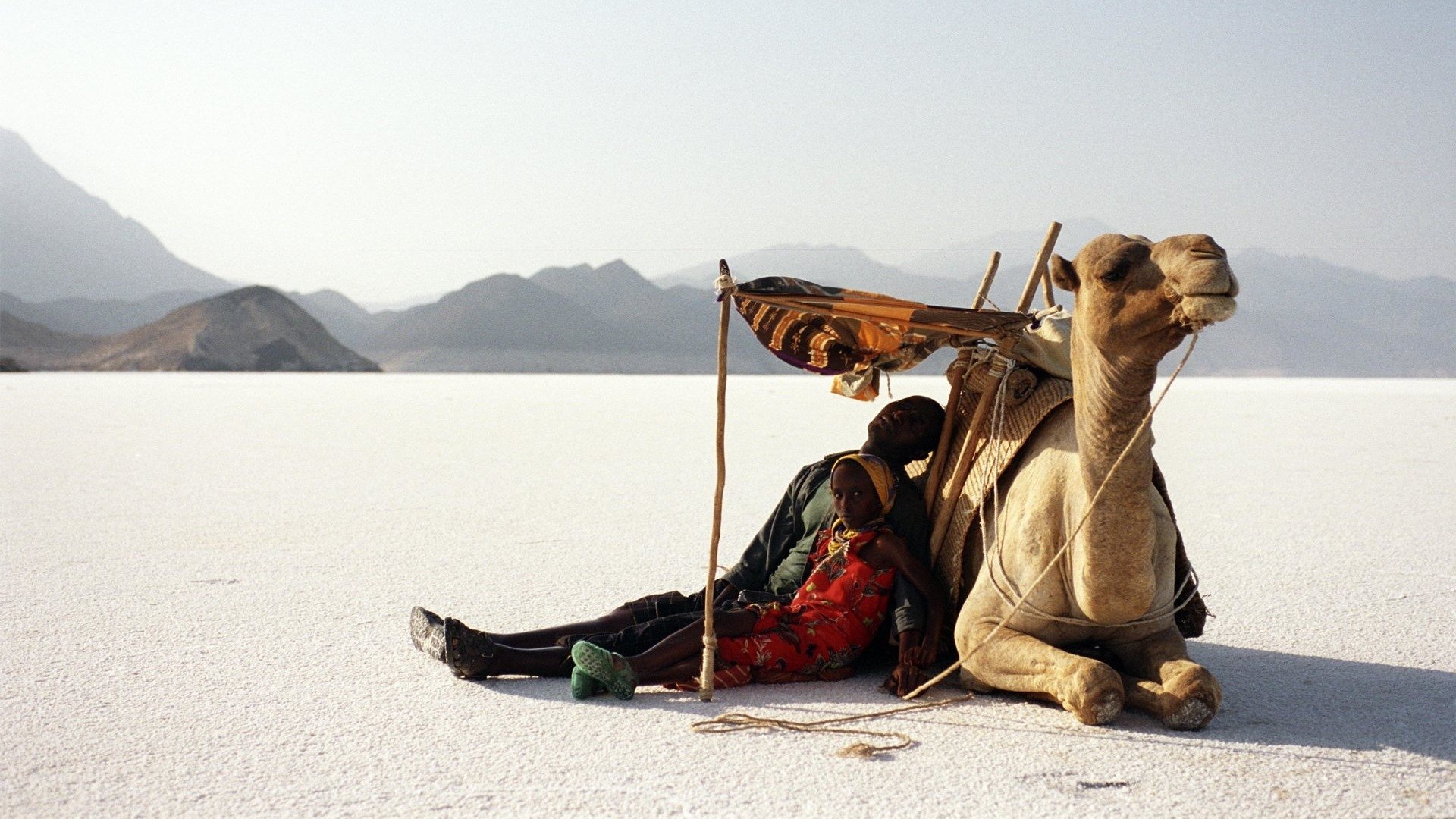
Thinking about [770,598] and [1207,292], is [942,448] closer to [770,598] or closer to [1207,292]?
[770,598]

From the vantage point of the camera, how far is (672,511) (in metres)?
11.1

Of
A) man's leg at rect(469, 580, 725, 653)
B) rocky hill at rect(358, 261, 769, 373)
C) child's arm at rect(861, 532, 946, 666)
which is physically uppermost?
rocky hill at rect(358, 261, 769, 373)

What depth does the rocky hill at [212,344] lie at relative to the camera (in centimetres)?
6325

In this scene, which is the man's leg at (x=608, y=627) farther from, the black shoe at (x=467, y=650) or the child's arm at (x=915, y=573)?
the child's arm at (x=915, y=573)

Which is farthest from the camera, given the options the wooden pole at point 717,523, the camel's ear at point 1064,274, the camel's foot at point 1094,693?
the wooden pole at point 717,523

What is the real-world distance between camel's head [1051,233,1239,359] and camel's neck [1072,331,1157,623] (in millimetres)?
102

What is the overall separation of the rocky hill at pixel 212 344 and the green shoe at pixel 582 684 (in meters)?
60.3

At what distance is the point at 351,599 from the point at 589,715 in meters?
2.83

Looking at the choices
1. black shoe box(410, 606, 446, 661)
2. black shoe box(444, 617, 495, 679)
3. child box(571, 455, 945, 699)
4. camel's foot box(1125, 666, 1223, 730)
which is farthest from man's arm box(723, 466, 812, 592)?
camel's foot box(1125, 666, 1223, 730)

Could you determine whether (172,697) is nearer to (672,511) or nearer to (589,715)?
(589,715)

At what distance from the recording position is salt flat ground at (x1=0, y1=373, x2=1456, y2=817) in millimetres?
4184

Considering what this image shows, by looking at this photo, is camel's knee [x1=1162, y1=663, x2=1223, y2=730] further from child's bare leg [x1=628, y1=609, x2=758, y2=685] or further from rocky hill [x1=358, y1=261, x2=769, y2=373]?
rocky hill [x1=358, y1=261, x2=769, y2=373]

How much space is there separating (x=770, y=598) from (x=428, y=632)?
4.92 feet

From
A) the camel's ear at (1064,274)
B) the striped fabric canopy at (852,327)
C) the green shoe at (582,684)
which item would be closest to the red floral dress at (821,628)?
the green shoe at (582,684)
